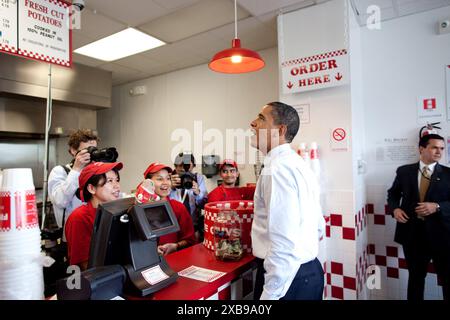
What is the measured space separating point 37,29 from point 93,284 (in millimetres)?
1788

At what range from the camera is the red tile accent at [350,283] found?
234cm

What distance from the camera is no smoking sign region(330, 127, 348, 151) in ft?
7.87

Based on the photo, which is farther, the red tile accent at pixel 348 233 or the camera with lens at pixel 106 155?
the red tile accent at pixel 348 233

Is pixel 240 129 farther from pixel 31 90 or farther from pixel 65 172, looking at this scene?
pixel 31 90

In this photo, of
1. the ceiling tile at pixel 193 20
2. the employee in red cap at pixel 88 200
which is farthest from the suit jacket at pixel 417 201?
the employee in red cap at pixel 88 200

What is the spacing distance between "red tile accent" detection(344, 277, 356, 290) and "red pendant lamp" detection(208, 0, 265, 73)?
1829mm

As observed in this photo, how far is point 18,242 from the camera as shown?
2.63 feet

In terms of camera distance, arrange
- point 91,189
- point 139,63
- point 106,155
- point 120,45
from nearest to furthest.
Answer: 1. point 91,189
2. point 106,155
3. point 120,45
4. point 139,63

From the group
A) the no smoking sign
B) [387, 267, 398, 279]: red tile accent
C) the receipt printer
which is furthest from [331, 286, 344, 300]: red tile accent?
the receipt printer

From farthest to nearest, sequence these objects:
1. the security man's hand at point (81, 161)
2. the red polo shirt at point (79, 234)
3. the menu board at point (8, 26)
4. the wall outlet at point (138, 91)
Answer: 1. the wall outlet at point (138, 91)
2. the security man's hand at point (81, 161)
3. the menu board at point (8, 26)
4. the red polo shirt at point (79, 234)

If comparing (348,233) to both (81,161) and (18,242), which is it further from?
(18,242)

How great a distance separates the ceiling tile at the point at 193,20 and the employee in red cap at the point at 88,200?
5.51 feet

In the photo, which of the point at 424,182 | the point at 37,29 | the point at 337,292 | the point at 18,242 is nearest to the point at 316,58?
the point at 424,182

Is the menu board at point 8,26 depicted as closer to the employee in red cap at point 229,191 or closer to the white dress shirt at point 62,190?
the white dress shirt at point 62,190
